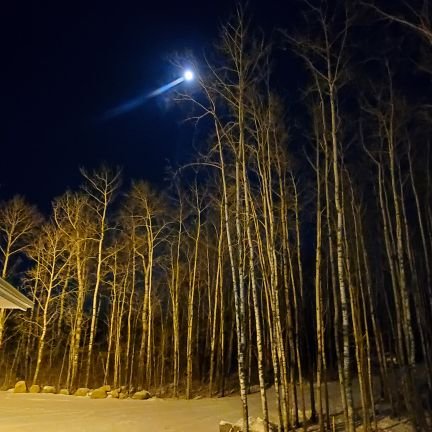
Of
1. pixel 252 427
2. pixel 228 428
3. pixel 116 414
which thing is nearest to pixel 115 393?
pixel 116 414

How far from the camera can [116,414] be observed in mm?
13508

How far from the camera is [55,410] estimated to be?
557 inches

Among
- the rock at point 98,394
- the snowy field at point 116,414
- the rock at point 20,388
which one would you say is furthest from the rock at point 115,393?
the rock at point 20,388

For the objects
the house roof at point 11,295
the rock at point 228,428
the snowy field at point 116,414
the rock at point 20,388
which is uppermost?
the house roof at point 11,295

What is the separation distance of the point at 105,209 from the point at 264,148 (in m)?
12.9

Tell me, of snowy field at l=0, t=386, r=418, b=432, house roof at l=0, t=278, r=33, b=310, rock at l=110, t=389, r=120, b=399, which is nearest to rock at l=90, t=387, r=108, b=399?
rock at l=110, t=389, r=120, b=399

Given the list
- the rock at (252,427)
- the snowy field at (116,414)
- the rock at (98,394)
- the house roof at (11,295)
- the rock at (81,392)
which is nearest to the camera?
the house roof at (11,295)

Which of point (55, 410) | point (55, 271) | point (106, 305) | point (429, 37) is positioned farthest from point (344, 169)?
point (106, 305)

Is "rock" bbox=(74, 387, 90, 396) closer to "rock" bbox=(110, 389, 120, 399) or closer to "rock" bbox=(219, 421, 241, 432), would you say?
"rock" bbox=(110, 389, 120, 399)

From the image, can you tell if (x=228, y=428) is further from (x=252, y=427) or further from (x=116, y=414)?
(x=116, y=414)

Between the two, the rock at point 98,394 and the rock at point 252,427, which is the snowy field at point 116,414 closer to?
the rock at point 98,394

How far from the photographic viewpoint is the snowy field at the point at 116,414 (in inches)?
450

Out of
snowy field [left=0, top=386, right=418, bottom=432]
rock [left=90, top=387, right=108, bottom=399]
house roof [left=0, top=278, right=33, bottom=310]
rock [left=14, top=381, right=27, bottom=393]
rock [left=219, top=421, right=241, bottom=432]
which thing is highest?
house roof [left=0, top=278, right=33, bottom=310]

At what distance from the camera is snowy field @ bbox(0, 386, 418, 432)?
1143 cm
